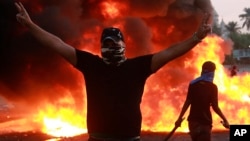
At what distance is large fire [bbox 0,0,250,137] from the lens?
11.9 m

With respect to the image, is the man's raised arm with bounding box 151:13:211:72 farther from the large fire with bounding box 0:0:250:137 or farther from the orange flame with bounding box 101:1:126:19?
the orange flame with bounding box 101:1:126:19

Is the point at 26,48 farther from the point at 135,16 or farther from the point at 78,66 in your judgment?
the point at 78,66

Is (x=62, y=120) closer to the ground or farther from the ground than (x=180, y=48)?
farther from the ground

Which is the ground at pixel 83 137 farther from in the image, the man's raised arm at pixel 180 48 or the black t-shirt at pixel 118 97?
the man's raised arm at pixel 180 48

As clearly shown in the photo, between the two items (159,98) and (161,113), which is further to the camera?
(159,98)

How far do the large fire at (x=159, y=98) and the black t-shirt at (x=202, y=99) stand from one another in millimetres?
5265

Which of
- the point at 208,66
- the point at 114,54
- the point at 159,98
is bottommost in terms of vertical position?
the point at 114,54

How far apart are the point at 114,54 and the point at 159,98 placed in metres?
10.8

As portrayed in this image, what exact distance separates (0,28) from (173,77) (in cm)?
603

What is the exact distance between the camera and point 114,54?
9.30 ft

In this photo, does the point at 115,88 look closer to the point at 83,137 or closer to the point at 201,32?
the point at 201,32

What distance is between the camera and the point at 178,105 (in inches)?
514

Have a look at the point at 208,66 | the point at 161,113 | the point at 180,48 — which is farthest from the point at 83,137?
the point at 180,48

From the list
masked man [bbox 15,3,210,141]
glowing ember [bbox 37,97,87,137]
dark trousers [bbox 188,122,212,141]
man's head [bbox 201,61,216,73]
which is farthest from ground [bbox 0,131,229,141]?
masked man [bbox 15,3,210,141]
